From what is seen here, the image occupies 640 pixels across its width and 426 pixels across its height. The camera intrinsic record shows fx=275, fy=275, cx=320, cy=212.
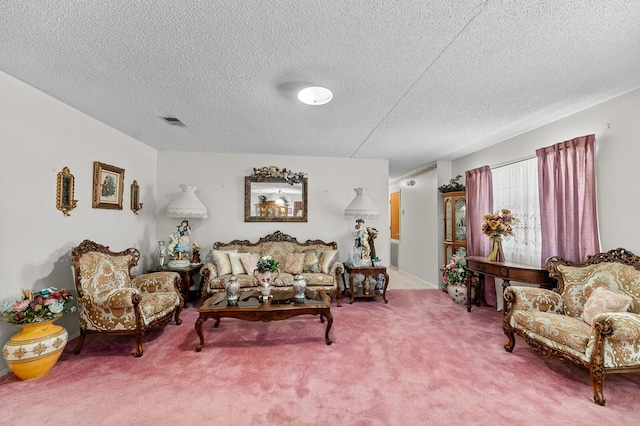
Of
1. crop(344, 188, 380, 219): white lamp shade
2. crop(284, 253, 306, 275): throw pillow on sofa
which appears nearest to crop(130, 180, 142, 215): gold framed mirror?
crop(284, 253, 306, 275): throw pillow on sofa

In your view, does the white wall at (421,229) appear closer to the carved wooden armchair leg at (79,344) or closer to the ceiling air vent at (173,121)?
the ceiling air vent at (173,121)

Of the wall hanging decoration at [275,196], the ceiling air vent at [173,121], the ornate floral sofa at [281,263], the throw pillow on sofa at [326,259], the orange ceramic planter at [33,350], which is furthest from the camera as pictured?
the wall hanging decoration at [275,196]

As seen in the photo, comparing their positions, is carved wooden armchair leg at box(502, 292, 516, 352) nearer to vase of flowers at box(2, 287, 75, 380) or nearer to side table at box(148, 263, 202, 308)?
side table at box(148, 263, 202, 308)

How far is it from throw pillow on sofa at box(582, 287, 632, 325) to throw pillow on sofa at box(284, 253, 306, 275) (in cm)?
322

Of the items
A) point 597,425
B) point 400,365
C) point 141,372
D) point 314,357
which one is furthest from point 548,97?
point 141,372

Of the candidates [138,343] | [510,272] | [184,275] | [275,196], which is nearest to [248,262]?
[184,275]

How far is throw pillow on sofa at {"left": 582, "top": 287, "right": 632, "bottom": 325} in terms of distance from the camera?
2.17 m

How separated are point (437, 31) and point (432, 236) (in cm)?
427

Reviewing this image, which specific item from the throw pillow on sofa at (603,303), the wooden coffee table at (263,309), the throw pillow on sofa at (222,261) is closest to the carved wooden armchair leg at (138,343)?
the wooden coffee table at (263,309)

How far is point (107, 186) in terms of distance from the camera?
11.5ft

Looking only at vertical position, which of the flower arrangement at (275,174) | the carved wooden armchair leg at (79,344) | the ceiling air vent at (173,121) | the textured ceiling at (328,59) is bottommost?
the carved wooden armchair leg at (79,344)

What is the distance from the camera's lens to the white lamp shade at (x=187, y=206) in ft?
13.8

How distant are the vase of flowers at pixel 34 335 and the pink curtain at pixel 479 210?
5.11 m

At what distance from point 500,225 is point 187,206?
4477 millimetres
